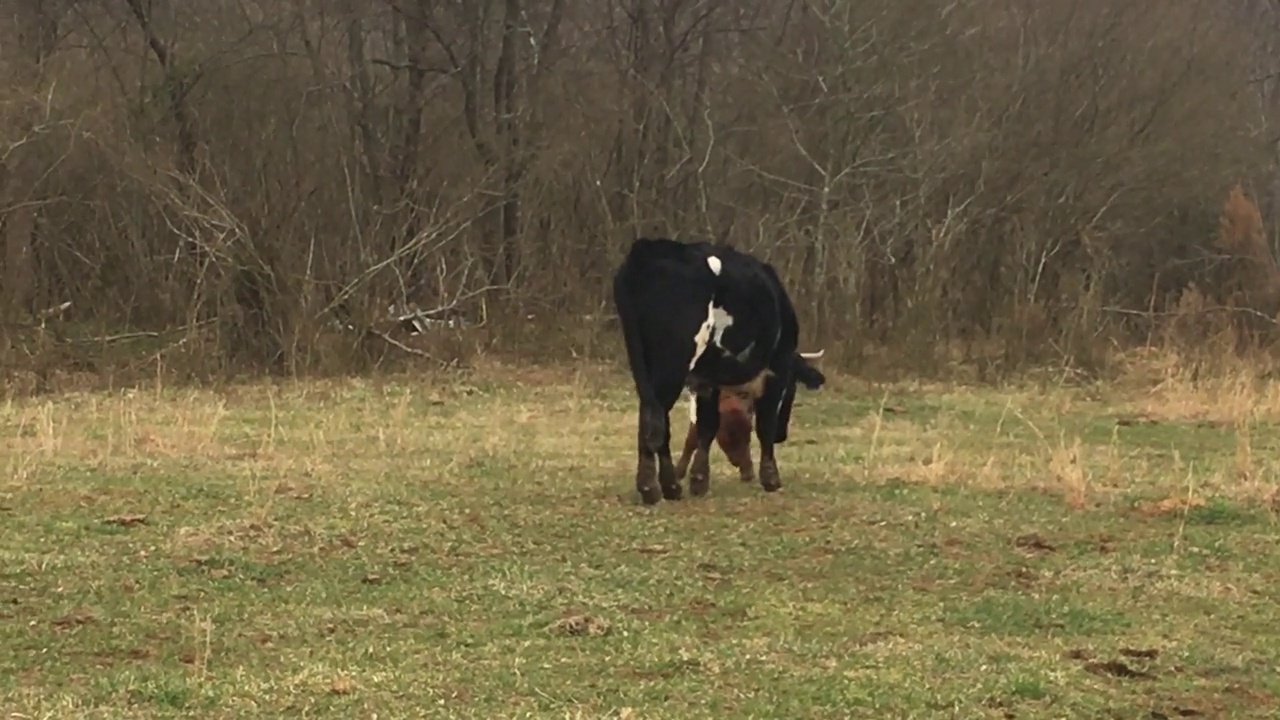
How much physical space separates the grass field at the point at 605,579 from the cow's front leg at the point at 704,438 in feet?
0.98

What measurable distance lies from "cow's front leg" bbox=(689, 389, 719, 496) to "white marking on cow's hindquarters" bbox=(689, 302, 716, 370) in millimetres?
600

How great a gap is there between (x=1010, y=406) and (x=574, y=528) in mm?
8353

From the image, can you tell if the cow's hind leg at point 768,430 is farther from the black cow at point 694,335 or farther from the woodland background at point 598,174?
the woodland background at point 598,174

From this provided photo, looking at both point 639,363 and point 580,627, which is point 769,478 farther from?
point 580,627

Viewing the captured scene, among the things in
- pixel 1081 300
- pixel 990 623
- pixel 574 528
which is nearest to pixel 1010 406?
pixel 1081 300

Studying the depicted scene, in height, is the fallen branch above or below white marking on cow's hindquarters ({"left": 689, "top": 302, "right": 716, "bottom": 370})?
below

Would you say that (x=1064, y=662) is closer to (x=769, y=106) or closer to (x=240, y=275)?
(x=240, y=275)

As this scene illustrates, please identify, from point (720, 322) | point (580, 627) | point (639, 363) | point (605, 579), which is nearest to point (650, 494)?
point (639, 363)

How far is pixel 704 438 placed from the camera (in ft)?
31.4

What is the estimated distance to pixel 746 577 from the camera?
23.5 feet

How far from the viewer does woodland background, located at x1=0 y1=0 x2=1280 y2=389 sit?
19.0 metres

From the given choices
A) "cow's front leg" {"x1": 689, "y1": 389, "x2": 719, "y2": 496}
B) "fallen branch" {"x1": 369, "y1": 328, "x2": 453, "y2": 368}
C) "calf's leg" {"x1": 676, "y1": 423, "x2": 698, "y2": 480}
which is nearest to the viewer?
"cow's front leg" {"x1": 689, "y1": 389, "x2": 719, "y2": 496}

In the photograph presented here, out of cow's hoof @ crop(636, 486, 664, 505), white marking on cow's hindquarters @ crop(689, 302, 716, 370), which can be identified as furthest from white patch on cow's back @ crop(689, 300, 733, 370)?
cow's hoof @ crop(636, 486, 664, 505)

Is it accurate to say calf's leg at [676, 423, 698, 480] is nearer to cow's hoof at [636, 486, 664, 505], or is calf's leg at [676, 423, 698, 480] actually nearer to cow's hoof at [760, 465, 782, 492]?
cow's hoof at [760, 465, 782, 492]
